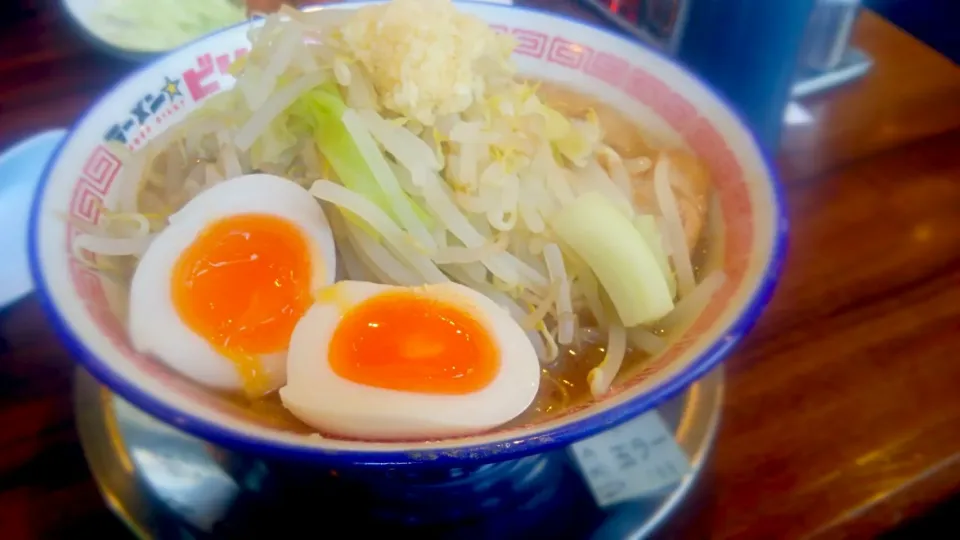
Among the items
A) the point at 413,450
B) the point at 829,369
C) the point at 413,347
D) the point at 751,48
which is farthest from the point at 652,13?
the point at 413,450

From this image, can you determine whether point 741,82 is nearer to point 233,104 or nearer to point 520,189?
point 520,189

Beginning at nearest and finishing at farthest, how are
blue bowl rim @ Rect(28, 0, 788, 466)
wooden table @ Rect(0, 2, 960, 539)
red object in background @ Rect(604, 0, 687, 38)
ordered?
blue bowl rim @ Rect(28, 0, 788, 466) → wooden table @ Rect(0, 2, 960, 539) → red object in background @ Rect(604, 0, 687, 38)

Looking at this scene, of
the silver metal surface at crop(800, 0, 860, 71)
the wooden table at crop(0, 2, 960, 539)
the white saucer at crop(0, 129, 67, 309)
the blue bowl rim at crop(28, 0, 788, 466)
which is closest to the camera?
the blue bowl rim at crop(28, 0, 788, 466)

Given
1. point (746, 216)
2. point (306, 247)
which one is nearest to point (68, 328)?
point (306, 247)

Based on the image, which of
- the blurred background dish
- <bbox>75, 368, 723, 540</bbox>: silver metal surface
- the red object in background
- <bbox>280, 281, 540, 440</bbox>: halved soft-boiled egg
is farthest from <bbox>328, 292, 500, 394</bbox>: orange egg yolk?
the blurred background dish

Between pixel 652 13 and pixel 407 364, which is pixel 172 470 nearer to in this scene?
pixel 407 364

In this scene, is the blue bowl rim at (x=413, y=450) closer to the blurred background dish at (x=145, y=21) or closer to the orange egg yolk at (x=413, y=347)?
the orange egg yolk at (x=413, y=347)

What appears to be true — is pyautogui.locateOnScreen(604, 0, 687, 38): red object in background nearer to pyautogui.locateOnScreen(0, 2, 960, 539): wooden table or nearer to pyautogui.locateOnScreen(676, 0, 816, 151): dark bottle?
pyautogui.locateOnScreen(676, 0, 816, 151): dark bottle

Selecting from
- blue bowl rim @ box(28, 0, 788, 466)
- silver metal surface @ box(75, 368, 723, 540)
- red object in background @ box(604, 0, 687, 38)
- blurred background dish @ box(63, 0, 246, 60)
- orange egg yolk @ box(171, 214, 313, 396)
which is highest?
red object in background @ box(604, 0, 687, 38)
